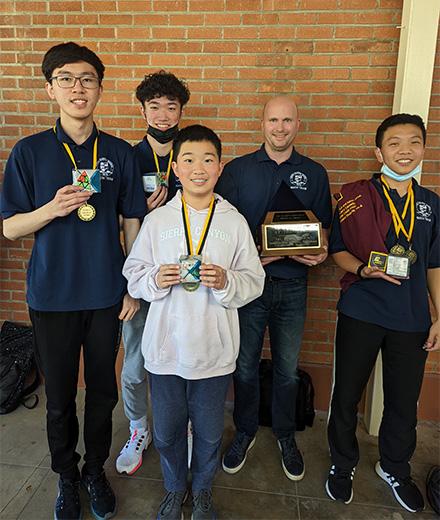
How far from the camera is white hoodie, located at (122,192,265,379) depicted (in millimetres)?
1847

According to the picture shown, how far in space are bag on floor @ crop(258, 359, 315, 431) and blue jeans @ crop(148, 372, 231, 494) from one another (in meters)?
0.92

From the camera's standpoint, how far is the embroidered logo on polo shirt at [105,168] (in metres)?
1.96

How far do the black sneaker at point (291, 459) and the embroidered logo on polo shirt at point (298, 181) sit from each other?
1492 millimetres

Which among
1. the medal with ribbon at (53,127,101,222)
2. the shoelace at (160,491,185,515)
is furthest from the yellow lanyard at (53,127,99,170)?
the shoelace at (160,491,185,515)

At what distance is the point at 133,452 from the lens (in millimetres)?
2555

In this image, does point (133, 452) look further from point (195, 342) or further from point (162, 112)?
point (162, 112)

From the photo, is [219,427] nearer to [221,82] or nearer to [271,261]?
[271,261]

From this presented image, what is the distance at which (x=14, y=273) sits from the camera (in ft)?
11.1

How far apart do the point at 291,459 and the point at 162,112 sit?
6.90ft

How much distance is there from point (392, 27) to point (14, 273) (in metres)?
3.19

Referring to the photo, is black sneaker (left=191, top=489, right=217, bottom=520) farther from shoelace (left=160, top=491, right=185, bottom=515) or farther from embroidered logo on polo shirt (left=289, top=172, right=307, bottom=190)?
embroidered logo on polo shirt (left=289, top=172, right=307, bottom=190)

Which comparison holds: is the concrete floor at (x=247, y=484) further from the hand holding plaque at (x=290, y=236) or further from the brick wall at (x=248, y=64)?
the hand holding plaque at (x=290, y=236)

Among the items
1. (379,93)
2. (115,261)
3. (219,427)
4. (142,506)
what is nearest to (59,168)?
(115,261)

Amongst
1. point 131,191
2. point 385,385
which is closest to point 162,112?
point 131,191
